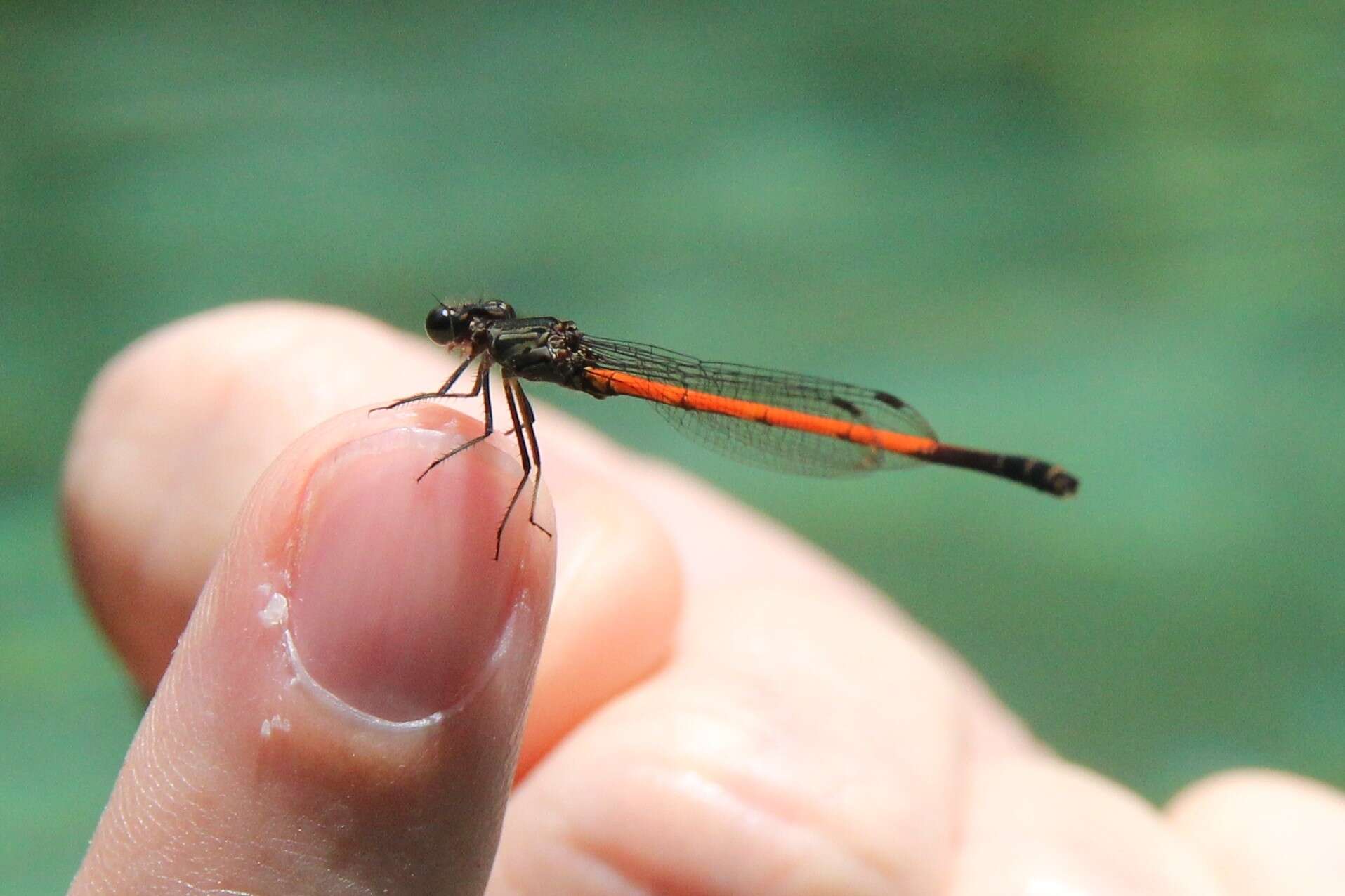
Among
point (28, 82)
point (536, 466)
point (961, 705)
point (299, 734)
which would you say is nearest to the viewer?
point (299, 734)

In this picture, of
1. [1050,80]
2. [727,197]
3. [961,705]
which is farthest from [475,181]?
A: [961,705]

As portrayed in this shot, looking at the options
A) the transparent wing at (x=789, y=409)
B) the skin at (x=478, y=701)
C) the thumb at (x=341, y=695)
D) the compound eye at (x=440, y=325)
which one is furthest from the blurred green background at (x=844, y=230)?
the thumb at (x=341, y=695)

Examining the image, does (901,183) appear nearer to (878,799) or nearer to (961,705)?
(961,705)

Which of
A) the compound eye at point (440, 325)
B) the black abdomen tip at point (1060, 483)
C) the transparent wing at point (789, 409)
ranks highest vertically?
the transparent wing at point (789, 409)

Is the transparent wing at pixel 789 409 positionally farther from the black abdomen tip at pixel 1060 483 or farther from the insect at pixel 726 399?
the black abdomen tip at pixel 1060 483

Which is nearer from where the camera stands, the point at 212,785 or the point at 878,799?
the point at 212,785
